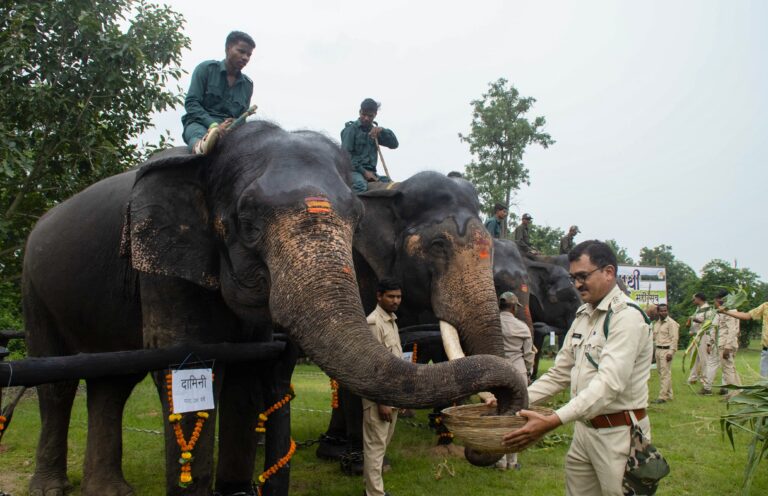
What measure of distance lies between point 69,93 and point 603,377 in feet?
27.3

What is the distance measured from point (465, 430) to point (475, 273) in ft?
8.24

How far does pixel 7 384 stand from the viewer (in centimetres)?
284

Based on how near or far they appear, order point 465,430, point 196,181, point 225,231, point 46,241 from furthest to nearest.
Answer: point 46,241
point 196,181
point 225,231
point 465,430

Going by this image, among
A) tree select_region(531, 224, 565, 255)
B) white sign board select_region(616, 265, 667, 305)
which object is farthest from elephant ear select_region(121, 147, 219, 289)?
tree select_region(531, 224, 565, 255)

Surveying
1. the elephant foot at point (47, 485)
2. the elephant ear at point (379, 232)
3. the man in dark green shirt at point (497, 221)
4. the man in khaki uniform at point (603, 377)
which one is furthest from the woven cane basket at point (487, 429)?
the man in dark green shirt at point (497, 221)

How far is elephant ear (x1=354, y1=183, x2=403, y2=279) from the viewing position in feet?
20.2

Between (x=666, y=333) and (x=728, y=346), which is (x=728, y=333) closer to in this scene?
(x=728, y=346)

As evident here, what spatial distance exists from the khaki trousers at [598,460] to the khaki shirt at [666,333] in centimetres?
947

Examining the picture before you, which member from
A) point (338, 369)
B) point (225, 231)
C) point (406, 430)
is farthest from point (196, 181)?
point (406, 430)

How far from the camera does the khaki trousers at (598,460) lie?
138 inches

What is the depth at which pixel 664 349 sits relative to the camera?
1223 cm

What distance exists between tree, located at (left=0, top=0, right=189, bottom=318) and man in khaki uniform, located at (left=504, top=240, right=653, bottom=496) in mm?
7101

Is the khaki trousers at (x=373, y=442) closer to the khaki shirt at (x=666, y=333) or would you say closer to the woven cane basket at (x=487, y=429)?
the woven cane basket at (x=487, y=429)

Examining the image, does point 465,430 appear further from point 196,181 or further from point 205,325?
point 196,181
